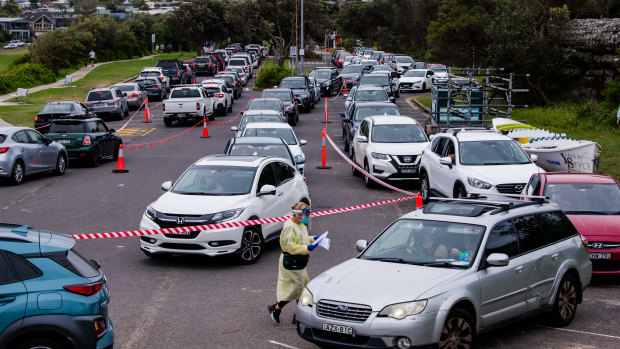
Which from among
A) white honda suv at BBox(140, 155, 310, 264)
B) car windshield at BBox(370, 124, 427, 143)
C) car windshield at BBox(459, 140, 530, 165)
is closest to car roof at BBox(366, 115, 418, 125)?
car windshield at BBox(370, 124, 427, 143)

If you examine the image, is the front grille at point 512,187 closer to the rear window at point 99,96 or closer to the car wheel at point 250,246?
the car wheel at point 250,246

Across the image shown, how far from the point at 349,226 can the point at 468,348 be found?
7557mm

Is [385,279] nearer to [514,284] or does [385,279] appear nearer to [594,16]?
[514,284]

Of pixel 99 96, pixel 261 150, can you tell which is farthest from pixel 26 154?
pixel 99 96

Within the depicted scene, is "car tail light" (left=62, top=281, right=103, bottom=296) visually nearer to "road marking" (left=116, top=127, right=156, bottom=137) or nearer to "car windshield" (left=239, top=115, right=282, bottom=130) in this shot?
"car windshield" (left=239, top=115, right=282, bottom=130)

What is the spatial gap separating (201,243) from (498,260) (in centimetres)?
527

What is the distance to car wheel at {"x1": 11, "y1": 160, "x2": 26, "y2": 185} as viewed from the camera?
64.3 feet

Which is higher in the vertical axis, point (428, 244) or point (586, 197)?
point (428, 244)

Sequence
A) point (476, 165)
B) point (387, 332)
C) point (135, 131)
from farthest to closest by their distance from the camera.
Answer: point (135, 131)
point (476, 165)
point (387, 332)

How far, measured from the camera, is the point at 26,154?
20.1 metres

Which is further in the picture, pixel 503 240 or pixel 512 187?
pixel 512 187

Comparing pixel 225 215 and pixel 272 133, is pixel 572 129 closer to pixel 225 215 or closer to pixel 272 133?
pixel 272 133

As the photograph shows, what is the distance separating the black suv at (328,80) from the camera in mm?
49406

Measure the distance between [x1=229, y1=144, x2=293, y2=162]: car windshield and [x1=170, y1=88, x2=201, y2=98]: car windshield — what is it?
58.8 feet
